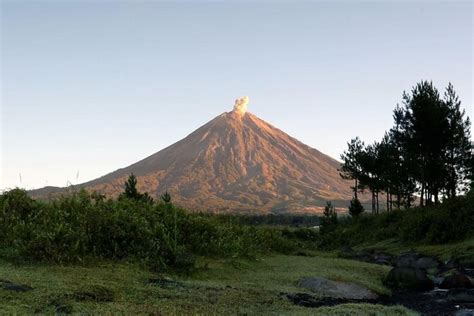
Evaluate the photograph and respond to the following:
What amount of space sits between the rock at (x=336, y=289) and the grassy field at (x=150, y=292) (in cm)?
48

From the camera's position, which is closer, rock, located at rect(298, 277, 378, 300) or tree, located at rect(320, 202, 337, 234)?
rock, located at rect(298, 277, 378, 300)

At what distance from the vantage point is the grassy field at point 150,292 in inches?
331

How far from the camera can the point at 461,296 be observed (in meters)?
12.9

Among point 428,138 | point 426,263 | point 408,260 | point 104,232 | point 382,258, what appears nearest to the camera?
point 104,232

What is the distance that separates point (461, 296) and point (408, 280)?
221 cm

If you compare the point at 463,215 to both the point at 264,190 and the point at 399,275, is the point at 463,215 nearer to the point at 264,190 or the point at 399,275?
the point at 399,275

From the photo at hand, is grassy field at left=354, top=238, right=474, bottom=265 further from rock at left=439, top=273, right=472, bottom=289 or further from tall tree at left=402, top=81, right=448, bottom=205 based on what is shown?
tall tree at left=402, top=81, right=448, bottom=205

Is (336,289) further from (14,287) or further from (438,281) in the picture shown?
(14,287)

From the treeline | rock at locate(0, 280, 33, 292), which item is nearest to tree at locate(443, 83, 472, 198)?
the treeline

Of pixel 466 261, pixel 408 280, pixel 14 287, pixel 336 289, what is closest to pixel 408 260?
pixel 466 261

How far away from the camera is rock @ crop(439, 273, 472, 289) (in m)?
15.1

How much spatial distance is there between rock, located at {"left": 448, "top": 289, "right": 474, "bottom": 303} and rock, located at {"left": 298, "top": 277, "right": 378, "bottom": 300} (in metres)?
1.99

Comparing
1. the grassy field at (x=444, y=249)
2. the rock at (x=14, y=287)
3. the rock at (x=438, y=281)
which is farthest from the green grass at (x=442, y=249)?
the rock at (x=14, y=287)

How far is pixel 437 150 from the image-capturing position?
4119 cm
